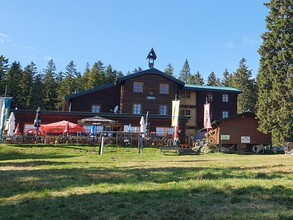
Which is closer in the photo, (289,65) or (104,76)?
(289,65)

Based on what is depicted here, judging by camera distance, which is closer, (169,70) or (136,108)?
(136,108)

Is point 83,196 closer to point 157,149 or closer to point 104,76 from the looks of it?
point 157,149

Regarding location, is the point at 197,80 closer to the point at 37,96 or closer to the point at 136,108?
the point at 37,96

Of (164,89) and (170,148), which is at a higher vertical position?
(164,89)

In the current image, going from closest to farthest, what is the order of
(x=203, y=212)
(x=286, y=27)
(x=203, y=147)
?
(x=203, y=212) < (x=203, y=147) < (x=286, y=27)

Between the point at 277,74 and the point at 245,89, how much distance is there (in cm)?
4142

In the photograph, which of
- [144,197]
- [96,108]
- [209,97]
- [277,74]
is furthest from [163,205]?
[209,97]

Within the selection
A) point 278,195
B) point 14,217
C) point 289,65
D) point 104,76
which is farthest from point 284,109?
point 104,76

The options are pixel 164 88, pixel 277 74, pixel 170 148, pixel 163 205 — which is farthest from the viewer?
pixel 164 88

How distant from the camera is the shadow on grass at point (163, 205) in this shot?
4988 millimetres

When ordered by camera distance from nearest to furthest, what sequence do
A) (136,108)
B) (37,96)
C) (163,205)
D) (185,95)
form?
1. (163,205)
2. (136,108)
3. (185,95)
4. (37,96)

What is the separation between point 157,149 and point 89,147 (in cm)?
526

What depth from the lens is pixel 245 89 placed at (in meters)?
73.8

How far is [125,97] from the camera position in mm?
39344
